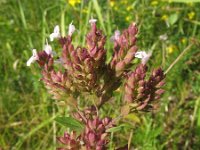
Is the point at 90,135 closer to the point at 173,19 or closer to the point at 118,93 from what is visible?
the point at 118,93

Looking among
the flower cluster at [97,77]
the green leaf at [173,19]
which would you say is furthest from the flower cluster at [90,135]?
the green leaf at [173,19]

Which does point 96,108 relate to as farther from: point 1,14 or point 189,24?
point 1,14

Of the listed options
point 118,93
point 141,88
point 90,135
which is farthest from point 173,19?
point 90,135

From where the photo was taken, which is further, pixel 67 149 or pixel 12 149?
pixel 12 149

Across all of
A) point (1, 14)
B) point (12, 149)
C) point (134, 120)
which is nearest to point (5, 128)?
point (12, 149)

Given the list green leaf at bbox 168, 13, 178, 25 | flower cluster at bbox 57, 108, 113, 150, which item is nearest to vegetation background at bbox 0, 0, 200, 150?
green leaf at bbox 168, 13, 178, 25

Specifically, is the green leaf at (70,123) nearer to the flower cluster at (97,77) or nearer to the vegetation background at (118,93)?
the flower cluster at (97,77)
